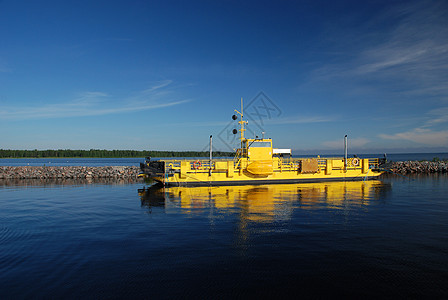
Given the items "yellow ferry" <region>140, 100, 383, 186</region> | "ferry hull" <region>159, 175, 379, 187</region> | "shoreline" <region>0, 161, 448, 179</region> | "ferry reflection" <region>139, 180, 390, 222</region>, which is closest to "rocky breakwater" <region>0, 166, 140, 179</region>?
A: "shoreline" <region>0, 161, 448, 179</region>

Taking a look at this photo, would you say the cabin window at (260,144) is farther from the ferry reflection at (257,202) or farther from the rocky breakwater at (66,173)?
the rocky breakwater at (66,173)

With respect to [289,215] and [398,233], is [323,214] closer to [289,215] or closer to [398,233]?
[289,215]

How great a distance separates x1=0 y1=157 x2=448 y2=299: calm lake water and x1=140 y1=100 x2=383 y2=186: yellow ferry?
384 inches

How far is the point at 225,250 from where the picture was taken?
33.4 ft

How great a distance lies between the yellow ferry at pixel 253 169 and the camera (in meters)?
28.3

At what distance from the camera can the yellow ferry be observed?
2831 cm

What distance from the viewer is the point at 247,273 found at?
Answer: 27.0 ft

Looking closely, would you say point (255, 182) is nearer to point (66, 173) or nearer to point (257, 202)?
point (257, 202)

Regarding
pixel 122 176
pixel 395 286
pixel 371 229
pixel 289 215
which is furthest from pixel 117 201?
pixel 122 176

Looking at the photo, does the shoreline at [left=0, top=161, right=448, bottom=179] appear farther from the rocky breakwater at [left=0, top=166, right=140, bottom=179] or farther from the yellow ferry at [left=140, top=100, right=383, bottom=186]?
the yellow ferry at [left=140, top=100, right=383, bottom=186]

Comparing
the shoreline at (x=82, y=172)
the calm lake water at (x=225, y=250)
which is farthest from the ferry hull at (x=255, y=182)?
the shoreline at (x=82, y=172)

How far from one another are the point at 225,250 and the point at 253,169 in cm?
1936

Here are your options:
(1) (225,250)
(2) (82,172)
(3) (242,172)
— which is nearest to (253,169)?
(3) (242,172)

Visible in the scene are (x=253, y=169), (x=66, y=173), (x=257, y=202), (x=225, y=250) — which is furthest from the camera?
(x=66, y=173)
